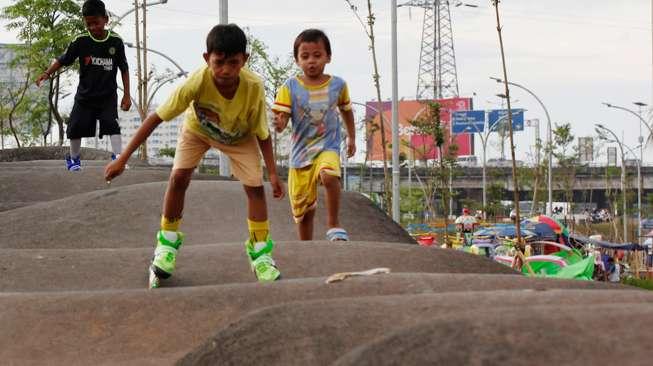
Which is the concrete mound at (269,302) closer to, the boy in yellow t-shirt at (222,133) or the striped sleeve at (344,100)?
the boy in yellow t-shirt at (222,133)

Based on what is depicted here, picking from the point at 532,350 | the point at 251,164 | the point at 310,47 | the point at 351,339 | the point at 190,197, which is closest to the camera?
the point at 532,350

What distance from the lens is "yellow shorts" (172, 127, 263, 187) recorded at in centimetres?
830

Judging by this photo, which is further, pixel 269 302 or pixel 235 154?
pixel 235 154

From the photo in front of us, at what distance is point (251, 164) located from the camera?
27.2 feet

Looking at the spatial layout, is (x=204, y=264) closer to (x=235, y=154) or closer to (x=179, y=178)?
(x=179, y=178)

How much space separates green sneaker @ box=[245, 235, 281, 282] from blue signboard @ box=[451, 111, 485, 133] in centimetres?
7322

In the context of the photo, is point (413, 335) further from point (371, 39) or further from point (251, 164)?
point (371, 39)

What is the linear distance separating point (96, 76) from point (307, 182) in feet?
15.5

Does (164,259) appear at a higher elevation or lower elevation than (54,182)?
lower

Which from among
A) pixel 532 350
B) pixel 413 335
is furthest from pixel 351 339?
pixel 532 350

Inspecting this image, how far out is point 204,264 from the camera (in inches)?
358

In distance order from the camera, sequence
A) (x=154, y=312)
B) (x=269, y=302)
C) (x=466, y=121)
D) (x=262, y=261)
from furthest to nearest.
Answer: (x=466, y=121) → (x=262, y=261) → (x=154, y=312) → (x=269, y=302)

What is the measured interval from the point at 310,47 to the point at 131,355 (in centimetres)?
371

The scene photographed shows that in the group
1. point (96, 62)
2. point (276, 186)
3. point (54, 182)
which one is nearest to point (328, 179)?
point (276, 186)
